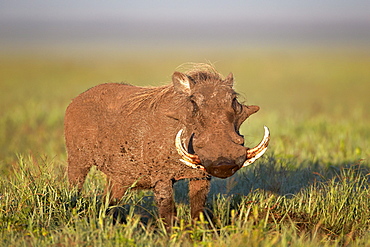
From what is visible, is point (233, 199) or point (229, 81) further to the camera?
point (233, 199)

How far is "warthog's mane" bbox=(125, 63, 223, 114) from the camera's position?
4.96 m

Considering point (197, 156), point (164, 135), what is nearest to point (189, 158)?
point (197, 156)

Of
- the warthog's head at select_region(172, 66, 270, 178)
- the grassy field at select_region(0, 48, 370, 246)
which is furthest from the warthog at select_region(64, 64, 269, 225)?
the grassy field at select_region(0, 48, 370, 246)

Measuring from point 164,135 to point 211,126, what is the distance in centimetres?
62

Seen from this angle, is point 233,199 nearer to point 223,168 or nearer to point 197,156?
point 197,156

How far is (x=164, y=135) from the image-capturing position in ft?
15.9

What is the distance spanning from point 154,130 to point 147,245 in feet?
4.08

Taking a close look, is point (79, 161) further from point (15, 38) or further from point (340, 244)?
point (15, 38)

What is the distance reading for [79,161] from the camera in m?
5.55

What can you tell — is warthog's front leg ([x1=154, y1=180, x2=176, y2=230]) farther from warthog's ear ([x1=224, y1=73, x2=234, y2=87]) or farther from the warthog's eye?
warthog's ear ([x1=224, y1=73, x2=234, y2=87])

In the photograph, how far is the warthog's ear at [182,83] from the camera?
483 cm

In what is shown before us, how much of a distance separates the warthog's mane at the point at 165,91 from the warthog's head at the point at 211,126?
1cm

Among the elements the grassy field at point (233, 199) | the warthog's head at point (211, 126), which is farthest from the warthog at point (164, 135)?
the grassy field at point (233, 199)

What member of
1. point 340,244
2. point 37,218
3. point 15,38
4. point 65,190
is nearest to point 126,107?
point 65,190
